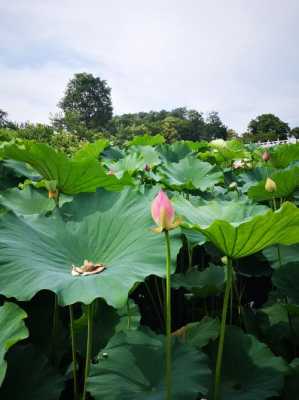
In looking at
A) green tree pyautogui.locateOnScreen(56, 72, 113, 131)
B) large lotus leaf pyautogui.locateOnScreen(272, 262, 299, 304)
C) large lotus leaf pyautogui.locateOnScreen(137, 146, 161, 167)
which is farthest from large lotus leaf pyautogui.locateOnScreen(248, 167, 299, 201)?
green tree pyautogui.locateOnScreen(56, 72, 113, 131)

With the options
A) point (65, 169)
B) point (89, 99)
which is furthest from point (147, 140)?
point (89, 99)

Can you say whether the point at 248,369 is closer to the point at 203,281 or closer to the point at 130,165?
the point at 203,281

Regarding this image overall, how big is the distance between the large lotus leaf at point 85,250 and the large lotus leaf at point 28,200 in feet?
1.12

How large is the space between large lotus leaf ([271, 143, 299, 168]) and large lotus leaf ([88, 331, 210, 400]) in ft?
5.25

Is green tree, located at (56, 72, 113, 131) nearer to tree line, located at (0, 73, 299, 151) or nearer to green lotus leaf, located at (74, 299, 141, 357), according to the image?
tree line, located at (0, 73, 299, 151)

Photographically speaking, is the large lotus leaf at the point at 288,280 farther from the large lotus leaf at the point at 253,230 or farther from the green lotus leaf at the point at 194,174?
the green lotus leaf at the point at 194,174

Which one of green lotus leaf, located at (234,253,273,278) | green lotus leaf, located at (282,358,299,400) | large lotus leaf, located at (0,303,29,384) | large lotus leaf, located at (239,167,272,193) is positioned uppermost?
large lotus leaf, located at (239,167,272,193)

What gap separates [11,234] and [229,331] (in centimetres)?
53

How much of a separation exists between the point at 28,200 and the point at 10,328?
2.14 feet

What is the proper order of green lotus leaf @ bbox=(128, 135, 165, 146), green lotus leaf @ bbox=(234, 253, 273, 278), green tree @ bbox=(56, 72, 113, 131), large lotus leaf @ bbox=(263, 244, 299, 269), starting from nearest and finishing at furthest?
1. large lotus leaf @ bbox=(263, 244, 299, 269)
2. green lotus leaf @ bbox=(234, 253, 273, 278)
3. green lotus leaf @ bbox=(128, 135, 165, 146)
4. green tree @ bbox=(56, 72, 113, 131)

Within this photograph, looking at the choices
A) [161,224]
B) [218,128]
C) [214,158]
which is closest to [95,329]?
[161,224]

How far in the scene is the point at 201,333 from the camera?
915 mm

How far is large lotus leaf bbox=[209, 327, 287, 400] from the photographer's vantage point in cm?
76

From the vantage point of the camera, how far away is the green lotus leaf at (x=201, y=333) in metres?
0.88
